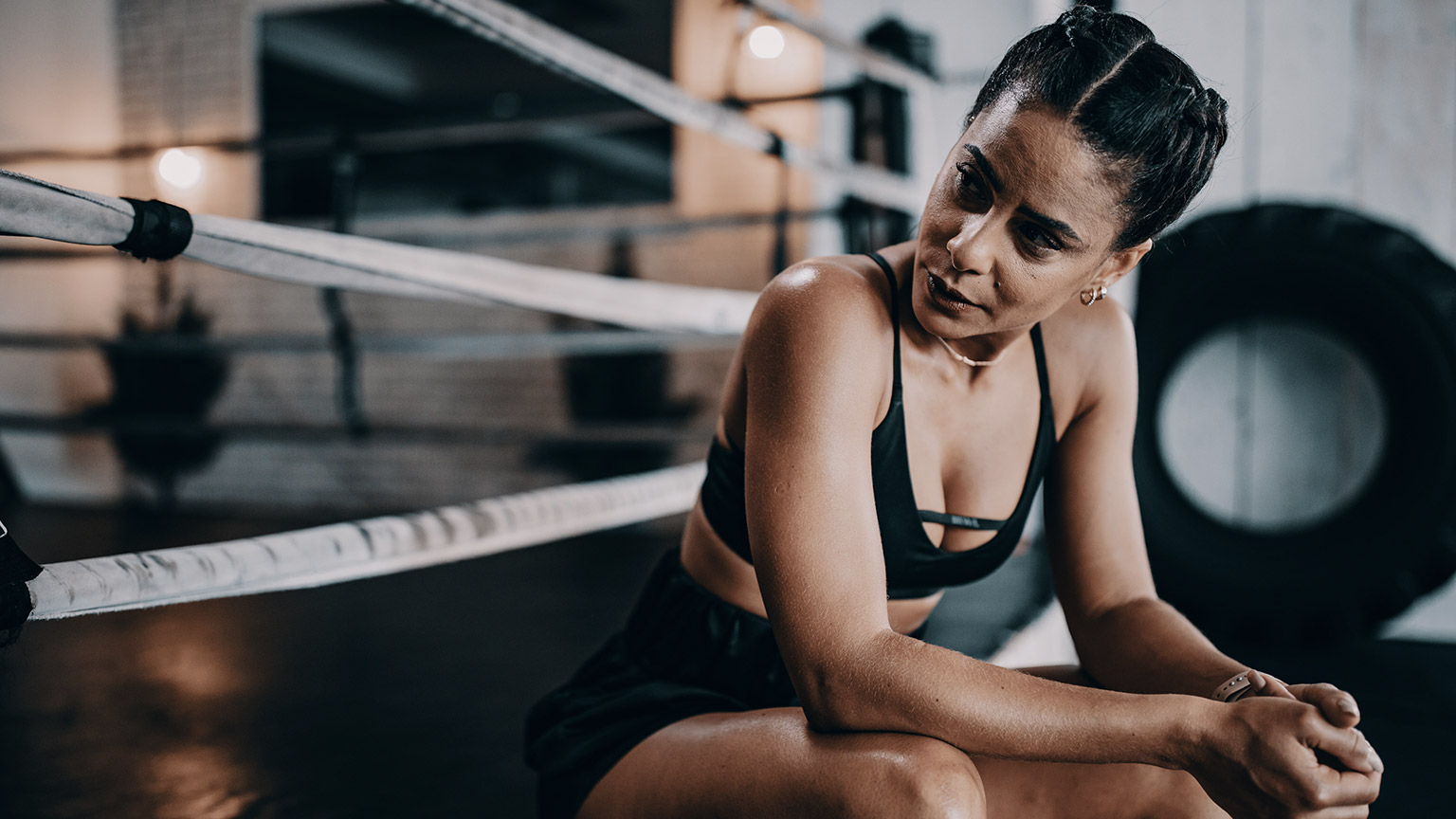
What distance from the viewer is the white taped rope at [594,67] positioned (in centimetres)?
101

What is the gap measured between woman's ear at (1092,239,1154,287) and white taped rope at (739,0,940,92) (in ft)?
4.14

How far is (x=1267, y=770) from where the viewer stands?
692 millimetres

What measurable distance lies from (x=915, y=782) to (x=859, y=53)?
1944 mm

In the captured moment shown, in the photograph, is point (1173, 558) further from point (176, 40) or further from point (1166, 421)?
point (176, 40)

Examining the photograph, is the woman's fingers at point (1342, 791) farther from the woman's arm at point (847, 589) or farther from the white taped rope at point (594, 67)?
the white taped rope at point (594, 67)

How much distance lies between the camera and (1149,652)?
3.01 ft

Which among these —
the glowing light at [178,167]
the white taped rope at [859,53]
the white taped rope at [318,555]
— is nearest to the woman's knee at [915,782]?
the white taped rope at [318,555]

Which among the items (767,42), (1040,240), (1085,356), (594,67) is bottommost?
(1085,356)

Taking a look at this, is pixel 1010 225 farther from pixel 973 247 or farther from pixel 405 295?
pixel 405 295

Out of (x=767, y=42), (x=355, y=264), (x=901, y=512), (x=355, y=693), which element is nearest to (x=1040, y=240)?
(x=901, y=512)

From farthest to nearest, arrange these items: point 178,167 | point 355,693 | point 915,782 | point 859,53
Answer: point 178,167
point 859,53
point 355,693
point 915,782

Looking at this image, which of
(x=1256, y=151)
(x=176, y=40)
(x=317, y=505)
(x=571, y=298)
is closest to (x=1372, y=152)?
(x=1256, y=151)

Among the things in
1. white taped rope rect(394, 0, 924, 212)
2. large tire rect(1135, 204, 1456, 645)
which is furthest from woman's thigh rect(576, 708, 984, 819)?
large tire rect(1135, 204, 1456, 645)

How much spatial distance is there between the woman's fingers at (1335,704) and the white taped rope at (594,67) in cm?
96
